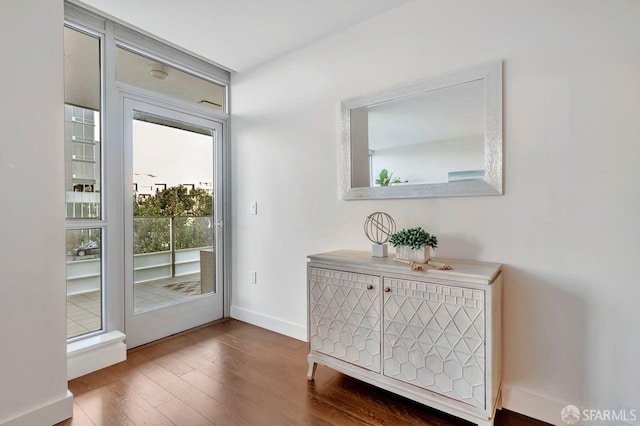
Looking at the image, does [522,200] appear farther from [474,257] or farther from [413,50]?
[413,50]

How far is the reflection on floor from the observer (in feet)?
7.29

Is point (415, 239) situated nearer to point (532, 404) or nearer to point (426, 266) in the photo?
point (426, 266)

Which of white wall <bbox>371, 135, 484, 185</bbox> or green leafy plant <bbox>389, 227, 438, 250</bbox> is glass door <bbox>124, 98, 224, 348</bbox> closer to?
white wall <bbox>371, 135, 484, 185</bbox>

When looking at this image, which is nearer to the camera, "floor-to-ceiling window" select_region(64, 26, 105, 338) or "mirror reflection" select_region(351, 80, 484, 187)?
"mirror reflection" select_region(351, 80, 484, 187)

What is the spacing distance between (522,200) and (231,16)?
2.17 metres

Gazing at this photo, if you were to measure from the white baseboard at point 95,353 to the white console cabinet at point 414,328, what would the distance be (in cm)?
141

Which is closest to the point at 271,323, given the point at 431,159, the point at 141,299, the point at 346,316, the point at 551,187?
the point at 141,299

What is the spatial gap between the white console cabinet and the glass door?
1.44 metres

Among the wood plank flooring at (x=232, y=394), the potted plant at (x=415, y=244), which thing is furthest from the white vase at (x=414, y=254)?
the wood plank flooring at (x=232, y=394)

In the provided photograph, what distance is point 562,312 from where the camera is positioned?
5.20ft

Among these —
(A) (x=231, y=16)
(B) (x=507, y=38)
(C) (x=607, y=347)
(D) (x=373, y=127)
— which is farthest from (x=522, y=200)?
(A) (x=231, y=16)

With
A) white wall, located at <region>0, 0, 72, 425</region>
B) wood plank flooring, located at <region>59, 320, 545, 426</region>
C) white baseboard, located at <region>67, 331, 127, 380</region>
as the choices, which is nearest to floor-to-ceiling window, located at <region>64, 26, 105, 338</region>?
white baseboard, located at <region>67, 331, 127, 380</region>

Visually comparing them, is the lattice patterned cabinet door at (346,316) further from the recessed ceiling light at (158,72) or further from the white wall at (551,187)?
the recessed ceiling light at (158,72)

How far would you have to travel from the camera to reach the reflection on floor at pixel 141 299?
2.22 m
